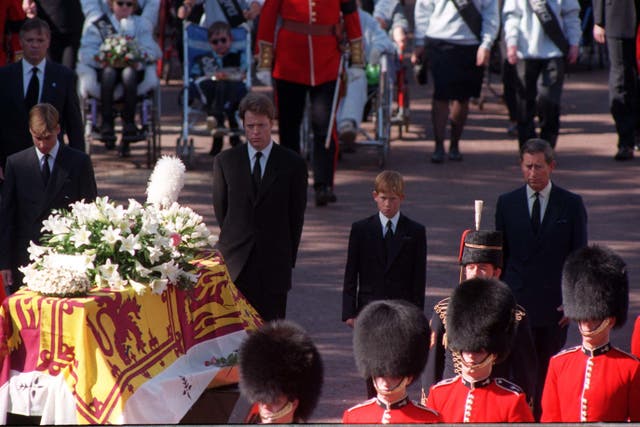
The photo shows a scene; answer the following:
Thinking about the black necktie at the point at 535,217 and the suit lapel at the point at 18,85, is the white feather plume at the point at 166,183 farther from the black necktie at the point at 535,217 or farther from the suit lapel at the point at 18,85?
the suit lapel at the point at 18,85

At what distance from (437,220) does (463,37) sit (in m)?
2.86

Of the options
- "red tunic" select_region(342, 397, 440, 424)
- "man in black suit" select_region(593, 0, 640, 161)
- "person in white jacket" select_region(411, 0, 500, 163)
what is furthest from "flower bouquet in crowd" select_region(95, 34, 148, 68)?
"red tunic" select_region(342, 397, 440, 424)

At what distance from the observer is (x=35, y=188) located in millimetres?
7539

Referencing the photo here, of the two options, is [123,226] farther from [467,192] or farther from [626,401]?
[467,192]

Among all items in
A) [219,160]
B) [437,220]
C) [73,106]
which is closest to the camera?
[219,160]

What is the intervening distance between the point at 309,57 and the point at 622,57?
142 inches

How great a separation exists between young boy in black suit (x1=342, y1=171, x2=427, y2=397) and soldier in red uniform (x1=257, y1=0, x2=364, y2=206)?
428 cm

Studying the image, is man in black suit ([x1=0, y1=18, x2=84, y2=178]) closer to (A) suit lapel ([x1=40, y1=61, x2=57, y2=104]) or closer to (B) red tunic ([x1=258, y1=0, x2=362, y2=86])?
(A) suit lapel ([x1=40, y1=61, x2=57, y2=104])

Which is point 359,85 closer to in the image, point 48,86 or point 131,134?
point 131,134

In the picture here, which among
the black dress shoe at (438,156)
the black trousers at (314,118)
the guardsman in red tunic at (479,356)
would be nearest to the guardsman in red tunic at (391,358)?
the guardsman in red tunic at (479,356)

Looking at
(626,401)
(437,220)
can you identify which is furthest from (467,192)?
(626,401)

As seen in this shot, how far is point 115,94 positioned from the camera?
1328 centimetres

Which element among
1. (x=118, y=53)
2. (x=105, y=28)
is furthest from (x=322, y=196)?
(x=105, y=28)

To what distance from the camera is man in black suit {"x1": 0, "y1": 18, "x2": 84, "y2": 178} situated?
9141 millimetres
